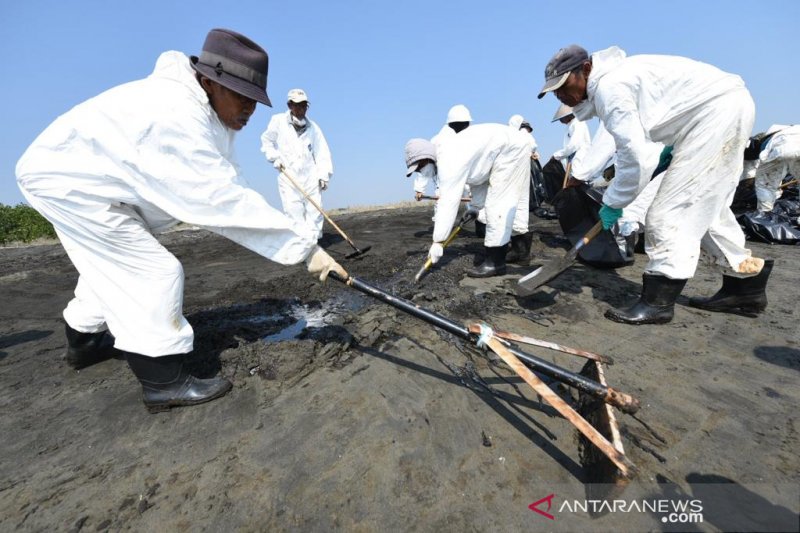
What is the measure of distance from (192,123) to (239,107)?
31 cm

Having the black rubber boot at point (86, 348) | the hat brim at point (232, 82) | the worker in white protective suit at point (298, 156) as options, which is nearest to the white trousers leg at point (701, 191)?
the hat brim at point (232, 82)

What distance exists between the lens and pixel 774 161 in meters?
6.12

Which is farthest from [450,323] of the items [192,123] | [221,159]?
[192,123]

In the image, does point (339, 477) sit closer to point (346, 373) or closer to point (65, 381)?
point (346, 373)

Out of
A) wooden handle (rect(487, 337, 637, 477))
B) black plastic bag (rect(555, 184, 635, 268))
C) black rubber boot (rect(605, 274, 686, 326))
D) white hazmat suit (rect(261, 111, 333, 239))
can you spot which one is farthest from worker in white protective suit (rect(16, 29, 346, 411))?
white hazmat suit (rect(261, 111, 333, 239))

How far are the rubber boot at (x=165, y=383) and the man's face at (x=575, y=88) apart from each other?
10.3 feet

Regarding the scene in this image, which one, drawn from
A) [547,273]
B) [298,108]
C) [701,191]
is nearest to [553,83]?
[701,191]

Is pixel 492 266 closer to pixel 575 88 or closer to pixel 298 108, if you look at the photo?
pixel 575 88

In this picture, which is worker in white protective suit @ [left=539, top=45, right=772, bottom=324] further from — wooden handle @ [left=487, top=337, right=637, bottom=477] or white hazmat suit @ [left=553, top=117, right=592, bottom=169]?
white hazmat suit @ [left=553, top=117, right=592, bottom=169]

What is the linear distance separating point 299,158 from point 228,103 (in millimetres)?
4429

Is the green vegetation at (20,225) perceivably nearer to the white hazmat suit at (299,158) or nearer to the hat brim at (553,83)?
the white hazmat suit at (299,158)

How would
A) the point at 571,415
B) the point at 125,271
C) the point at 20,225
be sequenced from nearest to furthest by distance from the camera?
the point at 571,415
the point at 125,271
the point at 20,225

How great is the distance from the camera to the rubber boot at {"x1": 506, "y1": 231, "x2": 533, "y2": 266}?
475 centimetres

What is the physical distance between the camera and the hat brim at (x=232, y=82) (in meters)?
1.81
